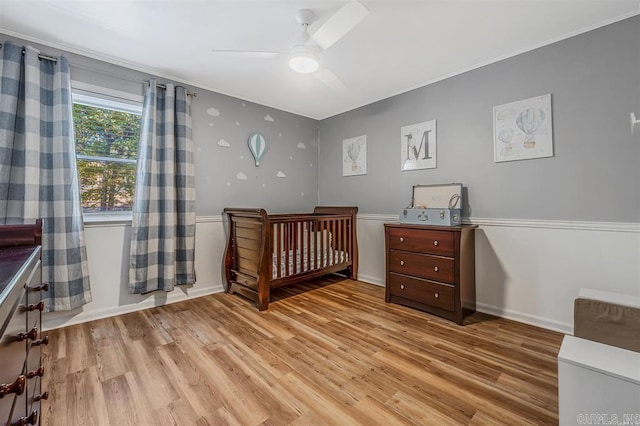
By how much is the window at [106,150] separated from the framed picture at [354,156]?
2.34 m

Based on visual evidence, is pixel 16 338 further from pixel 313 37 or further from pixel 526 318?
pixel 526 318

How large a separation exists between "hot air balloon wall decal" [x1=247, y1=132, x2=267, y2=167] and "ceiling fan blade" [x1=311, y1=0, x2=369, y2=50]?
177 centimetres

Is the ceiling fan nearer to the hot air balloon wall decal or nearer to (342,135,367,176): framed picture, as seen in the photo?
the hot air balloon wall decal

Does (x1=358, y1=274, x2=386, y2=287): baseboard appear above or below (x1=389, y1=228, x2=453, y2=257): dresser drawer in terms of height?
below

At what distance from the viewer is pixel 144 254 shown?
2.54 meters

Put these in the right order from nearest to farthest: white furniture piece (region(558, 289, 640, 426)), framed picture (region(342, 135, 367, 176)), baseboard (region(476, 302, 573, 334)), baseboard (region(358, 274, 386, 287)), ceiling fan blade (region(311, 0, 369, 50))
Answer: white furniture piece (region(558, 289, 640, 426)) < ceiling fan blade (region(311, 0, 369, 50)) < baseboard (region(476, 302, 573, 334)) < baseboard (region(358, 274, 386, 287)) < framed picture (region(342, 135, 367, 176))

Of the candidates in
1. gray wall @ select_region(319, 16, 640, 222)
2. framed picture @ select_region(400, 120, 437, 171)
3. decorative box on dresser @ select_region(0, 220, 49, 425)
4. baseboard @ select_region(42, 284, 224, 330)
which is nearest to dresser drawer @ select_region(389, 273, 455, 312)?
gray wall @ select_region(319, 16, 640, 222)

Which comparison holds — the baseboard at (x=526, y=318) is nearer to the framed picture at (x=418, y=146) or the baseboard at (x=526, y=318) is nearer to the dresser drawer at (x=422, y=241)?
the dresser drawer at (x=422, y=241)

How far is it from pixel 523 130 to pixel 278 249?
93.0 inches

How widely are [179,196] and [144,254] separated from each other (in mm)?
617

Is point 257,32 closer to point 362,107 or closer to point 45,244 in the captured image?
point 362,107

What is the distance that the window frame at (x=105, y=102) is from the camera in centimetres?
237

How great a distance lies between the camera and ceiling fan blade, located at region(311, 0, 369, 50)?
144 centimetres

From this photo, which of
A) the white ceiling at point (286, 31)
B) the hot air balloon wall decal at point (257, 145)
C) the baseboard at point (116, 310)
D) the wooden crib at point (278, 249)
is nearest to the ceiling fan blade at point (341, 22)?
the white ceiling at point (286, 31)
